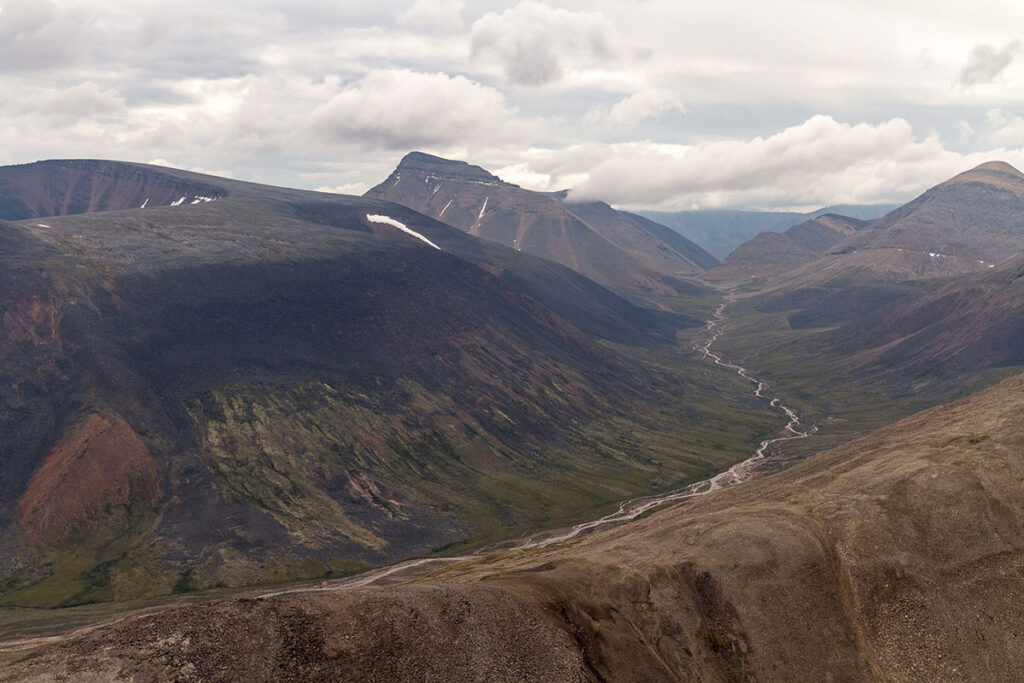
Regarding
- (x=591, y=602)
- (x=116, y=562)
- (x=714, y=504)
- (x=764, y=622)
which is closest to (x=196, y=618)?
(x=591, y=602)

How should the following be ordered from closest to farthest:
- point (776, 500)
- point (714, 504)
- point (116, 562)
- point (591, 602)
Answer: point (591, 602) < point (776, 500) < point (714, 504) < point (116, 562)

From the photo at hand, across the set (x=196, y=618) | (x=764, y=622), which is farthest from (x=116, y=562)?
(x=764, y=622)

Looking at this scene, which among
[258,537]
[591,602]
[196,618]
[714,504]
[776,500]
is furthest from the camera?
[258,537]

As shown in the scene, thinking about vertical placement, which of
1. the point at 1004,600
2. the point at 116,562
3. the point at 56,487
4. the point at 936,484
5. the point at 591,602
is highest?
the point at 936,484

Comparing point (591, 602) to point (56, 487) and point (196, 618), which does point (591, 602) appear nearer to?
point (196, 618)

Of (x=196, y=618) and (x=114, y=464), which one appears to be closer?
(x=196, y=618)

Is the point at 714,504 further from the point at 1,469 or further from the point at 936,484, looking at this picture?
the point at 1,469

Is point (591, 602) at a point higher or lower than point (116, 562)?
higher
